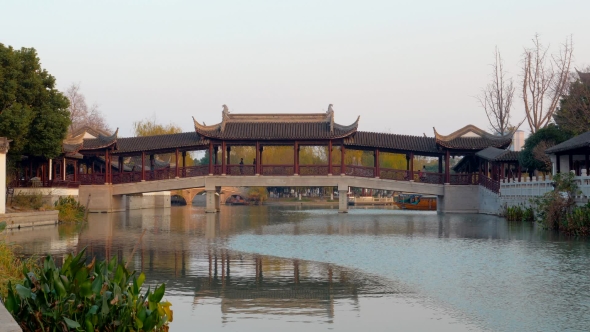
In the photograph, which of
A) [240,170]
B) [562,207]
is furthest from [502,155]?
[240,170]

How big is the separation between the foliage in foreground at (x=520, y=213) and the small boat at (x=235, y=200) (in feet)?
142

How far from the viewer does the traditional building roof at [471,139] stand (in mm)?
41594

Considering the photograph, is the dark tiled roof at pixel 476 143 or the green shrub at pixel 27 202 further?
the dark tiled roof at pixel 476 143

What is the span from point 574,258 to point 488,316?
715 centimetres

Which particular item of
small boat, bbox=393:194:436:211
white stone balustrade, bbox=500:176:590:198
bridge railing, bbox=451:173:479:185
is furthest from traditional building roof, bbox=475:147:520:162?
small boat, bbox=393:194:436:211

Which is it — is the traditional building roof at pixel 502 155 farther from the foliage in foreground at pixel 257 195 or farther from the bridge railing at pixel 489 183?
the foliage in foreground at pixel 257 195

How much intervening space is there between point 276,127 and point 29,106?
15.8 metres

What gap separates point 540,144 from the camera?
33281mm

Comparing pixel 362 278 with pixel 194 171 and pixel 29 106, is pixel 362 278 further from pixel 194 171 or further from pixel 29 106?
pixel 194 171

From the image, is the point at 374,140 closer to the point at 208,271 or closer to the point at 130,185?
the point at 130,185

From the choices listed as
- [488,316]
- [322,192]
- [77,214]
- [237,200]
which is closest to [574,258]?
[488,316]

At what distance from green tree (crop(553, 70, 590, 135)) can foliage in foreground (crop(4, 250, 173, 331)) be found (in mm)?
29490

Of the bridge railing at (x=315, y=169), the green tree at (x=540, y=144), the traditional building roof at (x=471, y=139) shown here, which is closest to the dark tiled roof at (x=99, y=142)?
the bridge railing at (x=315, y=169)

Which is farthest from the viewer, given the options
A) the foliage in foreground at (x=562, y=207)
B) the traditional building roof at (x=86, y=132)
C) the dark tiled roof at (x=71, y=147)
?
the traditional building roof at (x=86, y=132)
